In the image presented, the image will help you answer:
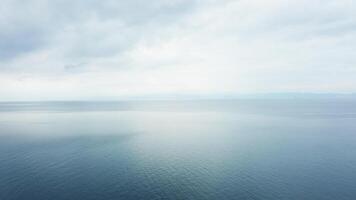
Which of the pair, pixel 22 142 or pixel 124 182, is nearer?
pixel 124 182

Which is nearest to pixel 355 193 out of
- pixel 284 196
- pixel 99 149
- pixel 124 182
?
pixel 284 196

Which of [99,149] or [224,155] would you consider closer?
[224,155]

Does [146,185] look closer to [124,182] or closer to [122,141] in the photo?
[124,182]

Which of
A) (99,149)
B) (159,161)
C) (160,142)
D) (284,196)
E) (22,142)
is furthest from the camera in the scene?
(160,142)

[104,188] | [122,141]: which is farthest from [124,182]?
[122,141]

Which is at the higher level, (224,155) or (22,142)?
(22,142)

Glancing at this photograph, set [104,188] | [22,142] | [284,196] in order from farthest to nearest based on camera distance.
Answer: [22,142] → [104,188] → [284,196]

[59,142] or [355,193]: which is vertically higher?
[59,142]

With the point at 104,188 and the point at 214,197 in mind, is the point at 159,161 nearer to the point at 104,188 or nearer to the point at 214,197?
the point at 104,188

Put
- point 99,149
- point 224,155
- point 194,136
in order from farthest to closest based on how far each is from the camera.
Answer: point 194,136
point 99,149
point 224,155
